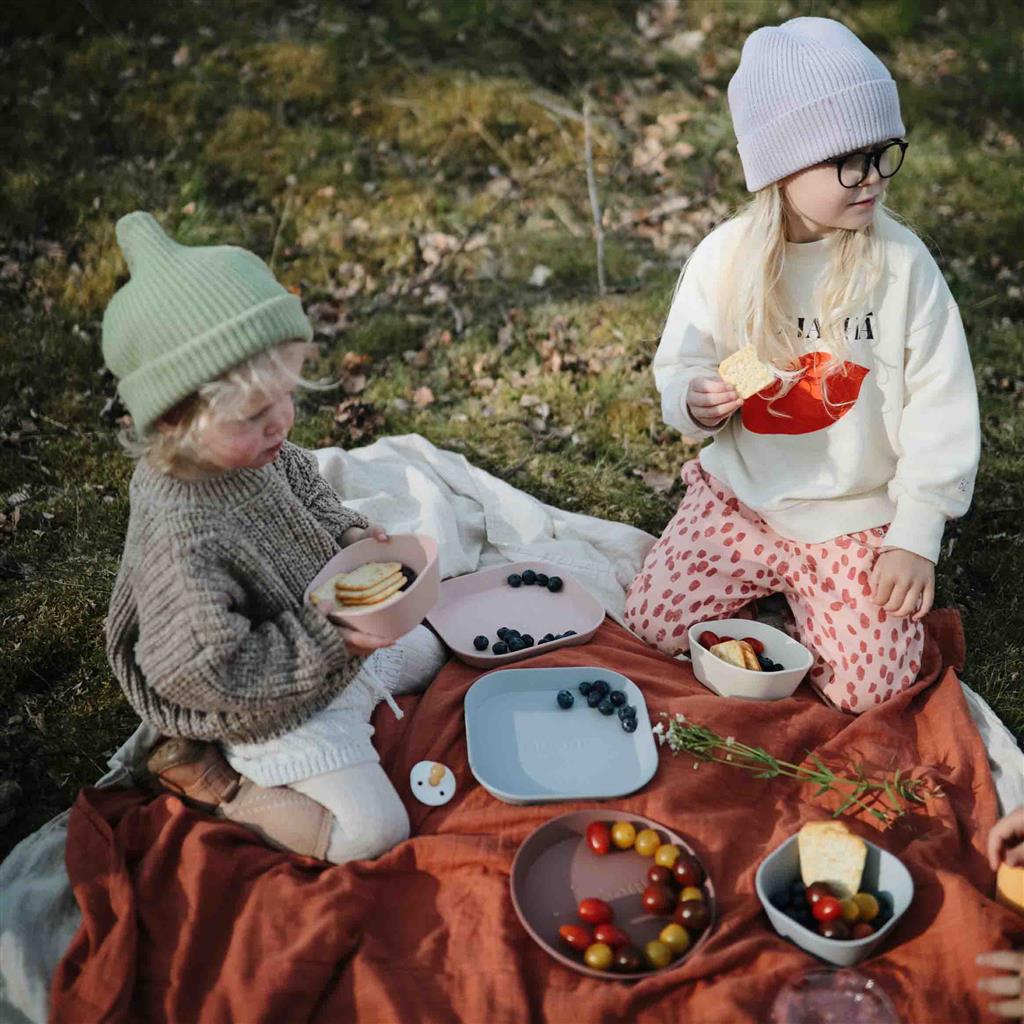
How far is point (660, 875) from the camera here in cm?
261

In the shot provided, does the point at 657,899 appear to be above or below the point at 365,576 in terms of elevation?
below

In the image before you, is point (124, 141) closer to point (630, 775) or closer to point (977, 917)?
point (630, 775)

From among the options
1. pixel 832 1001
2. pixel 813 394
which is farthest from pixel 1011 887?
pixel 813 394

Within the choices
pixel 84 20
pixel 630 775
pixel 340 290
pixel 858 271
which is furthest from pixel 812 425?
pixel 84 20

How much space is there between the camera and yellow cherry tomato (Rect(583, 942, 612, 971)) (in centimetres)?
245

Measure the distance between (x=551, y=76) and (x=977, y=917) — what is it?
637 centimetres

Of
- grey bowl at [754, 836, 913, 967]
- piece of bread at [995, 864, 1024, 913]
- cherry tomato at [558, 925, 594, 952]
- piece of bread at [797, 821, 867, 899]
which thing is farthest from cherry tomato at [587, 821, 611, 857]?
piece of bread at [995, 864, 1024, 913]

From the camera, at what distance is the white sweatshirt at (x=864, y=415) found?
330cm

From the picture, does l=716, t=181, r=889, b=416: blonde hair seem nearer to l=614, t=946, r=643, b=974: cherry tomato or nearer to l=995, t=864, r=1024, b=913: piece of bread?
l=995, t=864, r=1024, b=913: piece of bread

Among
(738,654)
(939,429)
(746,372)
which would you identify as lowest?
(738,654)

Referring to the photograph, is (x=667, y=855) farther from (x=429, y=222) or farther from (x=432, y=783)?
(x=429, y=222)

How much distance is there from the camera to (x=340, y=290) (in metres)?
5.71

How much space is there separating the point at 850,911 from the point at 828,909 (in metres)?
0.07

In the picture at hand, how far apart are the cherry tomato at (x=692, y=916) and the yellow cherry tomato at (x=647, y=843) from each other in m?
0.18
